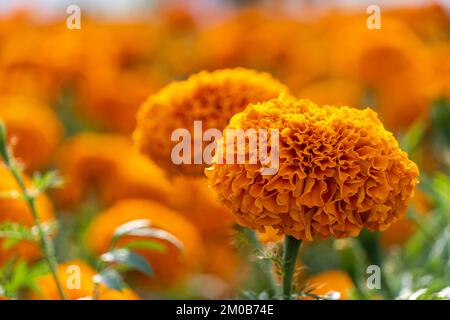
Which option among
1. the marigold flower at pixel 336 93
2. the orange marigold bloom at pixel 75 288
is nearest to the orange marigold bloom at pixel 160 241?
the orange marigold bloom at pixel 75 288

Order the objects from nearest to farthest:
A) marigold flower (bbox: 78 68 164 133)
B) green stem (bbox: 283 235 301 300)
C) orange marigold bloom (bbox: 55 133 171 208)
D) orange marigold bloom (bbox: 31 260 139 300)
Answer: green stem (bbox: 283 235 301 300), orange marigold bloom (bbox: 31 260 139 300), orange marigold bloom (bbox: 55 133 171 208), marigold flower (bbox: 78 68 164 133)

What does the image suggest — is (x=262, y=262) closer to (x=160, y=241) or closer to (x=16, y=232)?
(x=16, y=232)

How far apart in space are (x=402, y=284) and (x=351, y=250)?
13cm

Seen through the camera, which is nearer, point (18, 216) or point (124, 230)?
point (124, 230)

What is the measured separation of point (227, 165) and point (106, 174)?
66.7 inches

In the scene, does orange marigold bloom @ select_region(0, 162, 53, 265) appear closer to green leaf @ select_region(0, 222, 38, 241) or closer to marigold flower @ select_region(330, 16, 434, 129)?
green leaf @ select_region(0, 222, 38, 241)

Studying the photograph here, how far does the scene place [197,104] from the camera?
1.59m

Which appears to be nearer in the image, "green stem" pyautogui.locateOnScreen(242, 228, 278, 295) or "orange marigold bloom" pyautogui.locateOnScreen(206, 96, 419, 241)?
"orange marigold bloom" pyautogui.locateOnScreen(206, 96, 419, 241)

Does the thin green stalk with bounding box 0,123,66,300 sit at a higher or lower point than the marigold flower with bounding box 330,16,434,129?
lower

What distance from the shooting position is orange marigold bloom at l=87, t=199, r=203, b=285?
2.33m

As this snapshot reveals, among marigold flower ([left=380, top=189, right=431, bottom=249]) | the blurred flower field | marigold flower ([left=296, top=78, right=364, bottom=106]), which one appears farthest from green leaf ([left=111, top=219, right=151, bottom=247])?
marigold flower ([left=296, top=78, right=364, bottom=106])

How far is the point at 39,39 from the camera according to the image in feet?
13.1

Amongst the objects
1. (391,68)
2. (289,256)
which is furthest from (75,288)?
(391,68)
